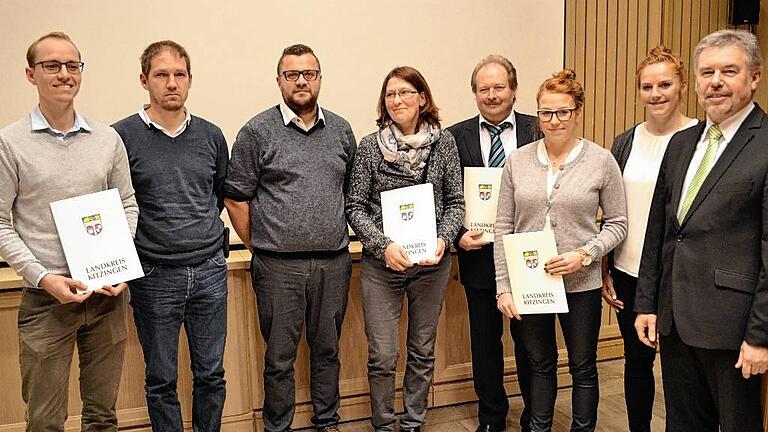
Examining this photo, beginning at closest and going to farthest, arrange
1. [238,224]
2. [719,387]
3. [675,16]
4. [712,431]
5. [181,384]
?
[719,387] < [712,431] < [238,224] < [181,384] < [675,16]

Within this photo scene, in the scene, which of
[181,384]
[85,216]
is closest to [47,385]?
[85,216]

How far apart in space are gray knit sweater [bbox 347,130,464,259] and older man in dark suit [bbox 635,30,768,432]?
0.89m

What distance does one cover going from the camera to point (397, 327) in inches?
113

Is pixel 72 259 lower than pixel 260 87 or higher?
lower

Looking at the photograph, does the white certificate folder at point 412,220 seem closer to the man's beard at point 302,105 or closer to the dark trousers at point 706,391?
the man's beard at point 302,105

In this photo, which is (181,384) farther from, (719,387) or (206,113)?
(719,387)

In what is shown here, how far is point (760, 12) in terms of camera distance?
4465mm

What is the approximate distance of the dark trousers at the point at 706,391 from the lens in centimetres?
197

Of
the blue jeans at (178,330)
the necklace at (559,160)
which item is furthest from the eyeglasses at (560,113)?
the blue jeans at (178,330)

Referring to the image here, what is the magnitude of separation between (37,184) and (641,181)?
211 centimetres

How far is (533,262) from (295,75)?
3.82 ft

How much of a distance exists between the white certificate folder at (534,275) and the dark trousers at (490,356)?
34 centimetres

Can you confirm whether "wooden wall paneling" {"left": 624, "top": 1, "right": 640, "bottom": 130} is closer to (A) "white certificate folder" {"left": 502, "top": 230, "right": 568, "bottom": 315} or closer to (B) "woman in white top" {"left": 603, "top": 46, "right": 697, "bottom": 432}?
(B) "woman in white top" {"left": 603, "top": 46, "right": 697, "bottom": 432}

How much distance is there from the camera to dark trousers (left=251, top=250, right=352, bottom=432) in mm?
2699
